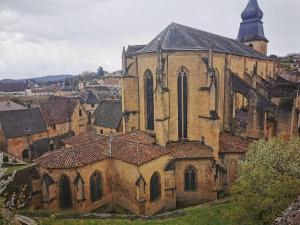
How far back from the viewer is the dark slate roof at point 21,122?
4134 cm

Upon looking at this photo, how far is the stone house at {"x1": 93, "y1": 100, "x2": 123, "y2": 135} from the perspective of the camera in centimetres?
4753

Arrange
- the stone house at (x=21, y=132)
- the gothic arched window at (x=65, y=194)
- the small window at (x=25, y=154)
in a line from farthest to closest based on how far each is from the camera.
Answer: the small window at (x=25, y=154) < the stone house at (x=21, y=132) < the gothic arched window at (x=65, y=194)

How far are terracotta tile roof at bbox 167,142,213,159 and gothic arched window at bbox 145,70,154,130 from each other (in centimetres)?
366

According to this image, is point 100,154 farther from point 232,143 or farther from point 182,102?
point 232,143

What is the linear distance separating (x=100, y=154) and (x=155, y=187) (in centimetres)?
615

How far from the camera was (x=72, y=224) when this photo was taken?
1939cm

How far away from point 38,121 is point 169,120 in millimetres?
27822

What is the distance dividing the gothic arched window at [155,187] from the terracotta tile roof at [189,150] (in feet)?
9.06

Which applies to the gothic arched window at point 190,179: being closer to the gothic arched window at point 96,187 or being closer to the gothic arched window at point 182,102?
the gothic arched window at point 182,102

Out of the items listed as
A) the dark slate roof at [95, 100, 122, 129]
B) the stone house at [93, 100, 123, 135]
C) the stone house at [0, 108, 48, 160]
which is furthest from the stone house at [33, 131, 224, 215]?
the dark slate roof at [95, 100, 122, 129]

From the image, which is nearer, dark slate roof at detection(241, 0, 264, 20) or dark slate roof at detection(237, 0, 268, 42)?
dark slate roof at detection(241, 0, 264, 20)

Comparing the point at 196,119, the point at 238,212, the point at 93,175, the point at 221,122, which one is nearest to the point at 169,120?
the point at 196,119

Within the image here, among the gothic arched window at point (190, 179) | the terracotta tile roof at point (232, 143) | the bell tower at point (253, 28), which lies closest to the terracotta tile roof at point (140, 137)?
the gothic arched window at point (190, 179)

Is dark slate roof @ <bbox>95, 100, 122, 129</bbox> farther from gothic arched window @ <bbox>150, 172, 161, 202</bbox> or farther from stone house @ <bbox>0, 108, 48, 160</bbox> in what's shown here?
gothic arched window @ <bbox>150, 172, 161, 202</bbox>
